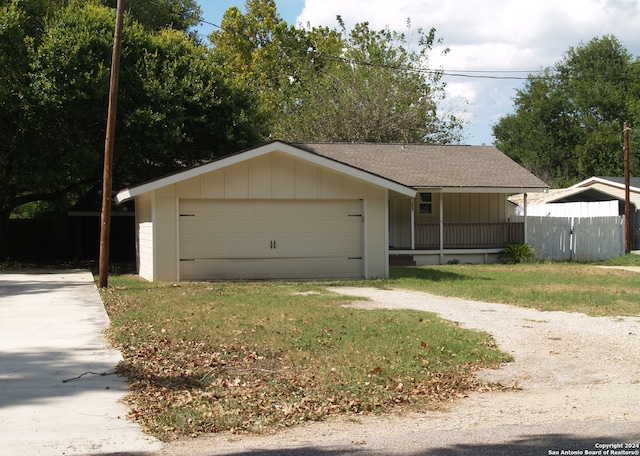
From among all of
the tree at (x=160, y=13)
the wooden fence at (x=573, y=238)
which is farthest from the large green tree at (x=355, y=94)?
the wooden fence at (x=573, y=238)

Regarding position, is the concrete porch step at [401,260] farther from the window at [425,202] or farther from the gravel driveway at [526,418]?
the gravel driveway at [526,418]

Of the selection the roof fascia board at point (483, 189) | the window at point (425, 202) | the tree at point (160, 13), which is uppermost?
the tree at point (160, 13)

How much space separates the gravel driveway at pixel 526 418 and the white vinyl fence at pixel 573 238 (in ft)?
58.5

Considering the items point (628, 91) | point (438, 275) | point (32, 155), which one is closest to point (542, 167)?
point (628, 91)

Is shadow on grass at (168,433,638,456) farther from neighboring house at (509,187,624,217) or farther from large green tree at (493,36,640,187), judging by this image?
large green tree at (493,36,640,187)

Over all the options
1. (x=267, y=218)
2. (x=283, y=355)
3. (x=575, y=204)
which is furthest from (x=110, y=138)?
(x=575, y=204)

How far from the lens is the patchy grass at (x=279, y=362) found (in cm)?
717

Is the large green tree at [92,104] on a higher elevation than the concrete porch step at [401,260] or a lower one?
higher

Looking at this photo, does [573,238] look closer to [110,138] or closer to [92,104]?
[92,104]

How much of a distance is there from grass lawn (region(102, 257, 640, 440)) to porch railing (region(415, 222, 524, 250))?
1008 cm

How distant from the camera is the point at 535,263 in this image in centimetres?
2661

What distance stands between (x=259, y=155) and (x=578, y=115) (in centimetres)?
4715

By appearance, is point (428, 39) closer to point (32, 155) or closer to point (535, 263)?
point (535, 263)

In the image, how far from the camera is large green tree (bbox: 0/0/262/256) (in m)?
22.8
